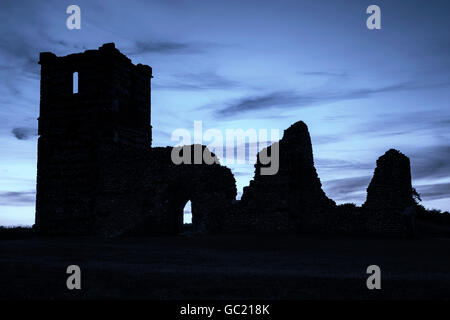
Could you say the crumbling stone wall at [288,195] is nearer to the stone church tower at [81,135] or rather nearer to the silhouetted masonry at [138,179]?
the silhouetted masonry at [138,179]

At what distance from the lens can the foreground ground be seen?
7562 millimetres

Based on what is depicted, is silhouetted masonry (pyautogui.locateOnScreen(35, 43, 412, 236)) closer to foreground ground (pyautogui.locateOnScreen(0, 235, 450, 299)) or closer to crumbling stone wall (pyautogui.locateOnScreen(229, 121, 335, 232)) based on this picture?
crumbling stone wall (pyautogui.locateOnScreen(229, 121, 335, 232))

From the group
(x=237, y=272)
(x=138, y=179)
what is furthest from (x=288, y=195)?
(x=237, y=272)

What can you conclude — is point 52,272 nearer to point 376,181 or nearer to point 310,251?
point 310,251

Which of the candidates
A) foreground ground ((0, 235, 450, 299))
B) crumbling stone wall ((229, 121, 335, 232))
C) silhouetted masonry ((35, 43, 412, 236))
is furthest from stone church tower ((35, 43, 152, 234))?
foreground ground ((0, 235, 450, 299))

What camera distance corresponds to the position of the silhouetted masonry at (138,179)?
72.3ft

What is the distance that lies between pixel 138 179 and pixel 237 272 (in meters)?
16.3

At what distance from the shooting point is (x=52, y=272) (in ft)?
31.9

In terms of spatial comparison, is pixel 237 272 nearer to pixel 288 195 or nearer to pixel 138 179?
pixel 288 195

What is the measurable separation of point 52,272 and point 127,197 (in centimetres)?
1592

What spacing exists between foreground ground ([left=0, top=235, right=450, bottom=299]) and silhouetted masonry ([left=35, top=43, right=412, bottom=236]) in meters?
4.83

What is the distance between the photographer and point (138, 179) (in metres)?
25.5

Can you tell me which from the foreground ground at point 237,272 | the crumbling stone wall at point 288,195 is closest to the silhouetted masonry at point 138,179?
the crumbling stone wall at point 288,195
